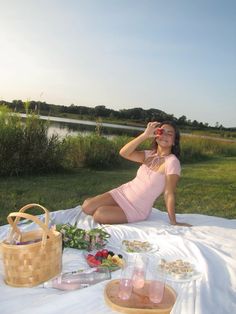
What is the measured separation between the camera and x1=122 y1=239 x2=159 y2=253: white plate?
10.9 feet

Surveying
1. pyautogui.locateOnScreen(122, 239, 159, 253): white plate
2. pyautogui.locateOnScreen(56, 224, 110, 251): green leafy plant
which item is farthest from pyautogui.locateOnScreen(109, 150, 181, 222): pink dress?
pyautogui.locateOnScreen(56, 224, 110, 251): green leafy plant

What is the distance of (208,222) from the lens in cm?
444

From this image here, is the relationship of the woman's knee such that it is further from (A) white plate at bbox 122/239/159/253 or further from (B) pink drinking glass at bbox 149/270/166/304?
(B) pink drinking glass at bbox 149/270/166/304

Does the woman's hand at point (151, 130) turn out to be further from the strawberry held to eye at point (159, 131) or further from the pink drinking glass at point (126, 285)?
the pink drinking glass at point (126, 285)

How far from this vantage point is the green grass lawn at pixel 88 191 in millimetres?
6125

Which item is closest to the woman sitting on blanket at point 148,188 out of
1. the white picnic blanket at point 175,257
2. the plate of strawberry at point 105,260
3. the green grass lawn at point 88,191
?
the white picnic blanket at point 175,257

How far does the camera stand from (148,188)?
14.2 ft

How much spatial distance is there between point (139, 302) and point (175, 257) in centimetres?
102

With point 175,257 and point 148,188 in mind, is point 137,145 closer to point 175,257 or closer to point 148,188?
point 148,188

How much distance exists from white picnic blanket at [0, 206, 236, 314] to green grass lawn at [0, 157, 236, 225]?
1610mm

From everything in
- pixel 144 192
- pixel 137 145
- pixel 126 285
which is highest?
pixel 137 145

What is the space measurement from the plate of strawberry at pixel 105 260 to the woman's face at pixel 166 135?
69.4 inches

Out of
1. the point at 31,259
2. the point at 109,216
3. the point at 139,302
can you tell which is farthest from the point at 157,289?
the point at 109,216

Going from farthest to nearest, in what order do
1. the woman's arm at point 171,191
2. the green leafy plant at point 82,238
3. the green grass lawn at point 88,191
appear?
the green grass lawn at point 88,191 → the woman's arm at point 171,191 → the green leafy plant at point 82,238
